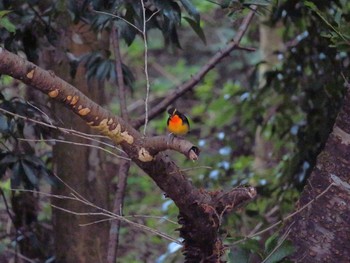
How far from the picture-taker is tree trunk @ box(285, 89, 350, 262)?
176cm

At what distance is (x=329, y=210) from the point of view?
5.83ft

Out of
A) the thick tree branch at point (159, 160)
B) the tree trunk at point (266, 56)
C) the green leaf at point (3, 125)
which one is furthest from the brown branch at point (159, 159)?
the tree trunk at point (266, 56)

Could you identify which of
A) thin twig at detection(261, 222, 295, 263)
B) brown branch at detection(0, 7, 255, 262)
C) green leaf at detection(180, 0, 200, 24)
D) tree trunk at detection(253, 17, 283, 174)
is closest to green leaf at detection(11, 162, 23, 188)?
brown branch at detection(0, 7, 255, 262)

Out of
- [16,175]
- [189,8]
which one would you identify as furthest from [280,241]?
[16,175]

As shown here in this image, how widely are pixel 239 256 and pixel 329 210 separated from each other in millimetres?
253

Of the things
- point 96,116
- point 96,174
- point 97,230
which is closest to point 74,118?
point 96,174

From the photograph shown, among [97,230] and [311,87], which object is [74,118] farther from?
[311,87]

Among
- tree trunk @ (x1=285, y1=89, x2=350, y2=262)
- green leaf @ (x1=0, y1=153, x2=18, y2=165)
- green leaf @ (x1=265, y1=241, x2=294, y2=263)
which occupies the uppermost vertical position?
tree trunk @ (x1=285, y1=89, x2=350, y2=262)

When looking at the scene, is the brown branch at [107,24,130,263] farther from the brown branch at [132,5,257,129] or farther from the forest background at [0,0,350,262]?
the brown branch at [132,5,257,129]

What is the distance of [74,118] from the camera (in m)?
2.52

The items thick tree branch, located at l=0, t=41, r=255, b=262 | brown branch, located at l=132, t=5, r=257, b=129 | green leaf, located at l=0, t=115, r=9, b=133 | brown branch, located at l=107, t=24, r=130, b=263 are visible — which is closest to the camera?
thick tree branch, located at l=0, t=41, r=255, b=262

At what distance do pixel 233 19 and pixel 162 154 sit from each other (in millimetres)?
603

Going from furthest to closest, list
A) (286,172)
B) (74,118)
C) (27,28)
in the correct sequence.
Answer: (286,172)
(74,118)
(27,28)

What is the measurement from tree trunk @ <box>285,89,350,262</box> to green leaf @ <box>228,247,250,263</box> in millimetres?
124
